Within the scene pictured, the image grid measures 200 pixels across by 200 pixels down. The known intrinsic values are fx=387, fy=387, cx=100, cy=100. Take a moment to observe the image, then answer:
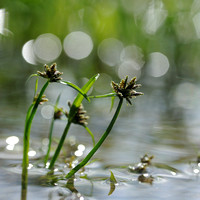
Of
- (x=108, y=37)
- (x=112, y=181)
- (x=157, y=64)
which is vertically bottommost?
(x=112, y=181)

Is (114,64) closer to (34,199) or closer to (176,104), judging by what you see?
(176,104)

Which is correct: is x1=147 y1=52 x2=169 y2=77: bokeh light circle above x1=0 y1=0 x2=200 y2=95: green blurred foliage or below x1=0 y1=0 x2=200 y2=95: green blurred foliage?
below

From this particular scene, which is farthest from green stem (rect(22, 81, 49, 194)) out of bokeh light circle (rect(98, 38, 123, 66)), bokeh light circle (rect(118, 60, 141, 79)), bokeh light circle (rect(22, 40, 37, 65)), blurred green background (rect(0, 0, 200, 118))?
bokeh light circle (rect(98, 38, 123, 66))

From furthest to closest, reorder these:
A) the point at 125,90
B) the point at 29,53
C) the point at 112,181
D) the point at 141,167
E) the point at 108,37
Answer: the point at 108,37 < the point at 29,53 < the point at 141,167 < the point at 112,181 < the point at 125,90

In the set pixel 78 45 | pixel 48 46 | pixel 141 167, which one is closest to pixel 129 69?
pixel 78 45

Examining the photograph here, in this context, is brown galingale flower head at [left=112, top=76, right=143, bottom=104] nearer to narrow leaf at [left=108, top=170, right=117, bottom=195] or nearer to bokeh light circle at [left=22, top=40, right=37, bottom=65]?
narrow leaf at [left=108, top=170, right=117, bottom=195]

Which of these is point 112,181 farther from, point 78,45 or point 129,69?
point 78,45

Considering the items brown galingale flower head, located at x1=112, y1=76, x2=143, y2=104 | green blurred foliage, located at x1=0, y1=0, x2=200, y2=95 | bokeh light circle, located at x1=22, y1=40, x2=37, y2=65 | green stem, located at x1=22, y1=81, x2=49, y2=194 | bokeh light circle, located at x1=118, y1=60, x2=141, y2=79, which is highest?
A: green blurred foliage, located at x1=0, y1=0, x2=200, y2=95
